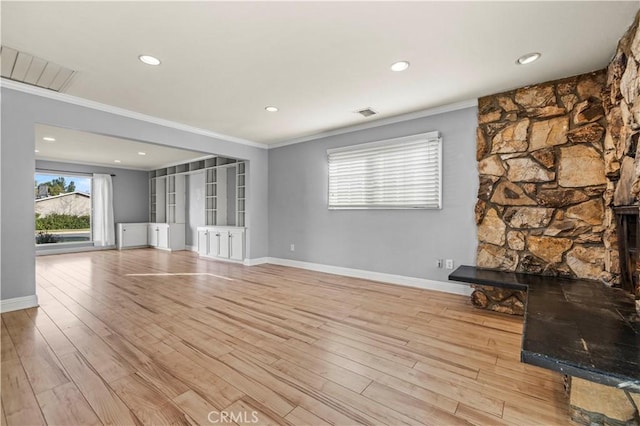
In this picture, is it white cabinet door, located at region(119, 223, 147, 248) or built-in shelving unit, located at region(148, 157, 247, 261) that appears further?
white cabinet door, located at region(119, 223, 147, 248)

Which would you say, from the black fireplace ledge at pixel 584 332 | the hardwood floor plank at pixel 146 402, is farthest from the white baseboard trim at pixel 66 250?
the black fireplace ledge at pixel 584 332

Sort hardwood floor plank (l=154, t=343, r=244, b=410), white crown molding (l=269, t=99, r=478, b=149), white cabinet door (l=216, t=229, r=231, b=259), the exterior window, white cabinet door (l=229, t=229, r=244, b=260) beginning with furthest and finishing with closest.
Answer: the exterior window
white cabinet door (l=216, t=229, r=231, b=259)
white cabinet door (l=229, t=229, r=244, b=260)
white crown molding (l=269, t=99, r=478, b=149)
hardwood floor plank (l=154, t=343, r=244, b=410)

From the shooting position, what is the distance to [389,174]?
4266mm

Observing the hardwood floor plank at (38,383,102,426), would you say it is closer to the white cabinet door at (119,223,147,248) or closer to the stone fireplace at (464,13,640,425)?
the stone fireplace at (464,13,640,425)

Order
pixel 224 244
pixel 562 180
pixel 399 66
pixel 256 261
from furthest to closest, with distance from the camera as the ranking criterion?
pixel 224 244
pixel 256 261
pixel 562 180
pixel 399 66

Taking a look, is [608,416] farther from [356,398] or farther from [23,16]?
[23,16]

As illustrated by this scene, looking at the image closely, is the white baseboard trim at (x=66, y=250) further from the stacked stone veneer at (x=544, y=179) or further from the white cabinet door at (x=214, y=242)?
the stacked stone veneer at (x=544, y=179)

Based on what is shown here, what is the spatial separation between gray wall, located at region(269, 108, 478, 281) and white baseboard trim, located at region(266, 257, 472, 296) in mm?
72

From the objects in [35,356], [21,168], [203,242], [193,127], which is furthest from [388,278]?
[21,168]

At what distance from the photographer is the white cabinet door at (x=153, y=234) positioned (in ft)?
27.6

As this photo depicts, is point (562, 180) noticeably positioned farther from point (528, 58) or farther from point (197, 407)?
point (197, 407)

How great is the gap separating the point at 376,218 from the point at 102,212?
8121 mm

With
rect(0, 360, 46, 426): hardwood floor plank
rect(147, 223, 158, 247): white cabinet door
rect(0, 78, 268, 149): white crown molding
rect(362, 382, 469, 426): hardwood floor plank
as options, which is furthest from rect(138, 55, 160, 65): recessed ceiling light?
rect(147, 223, 158, 247): white cabinet door

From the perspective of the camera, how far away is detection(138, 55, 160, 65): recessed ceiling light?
2509mm
